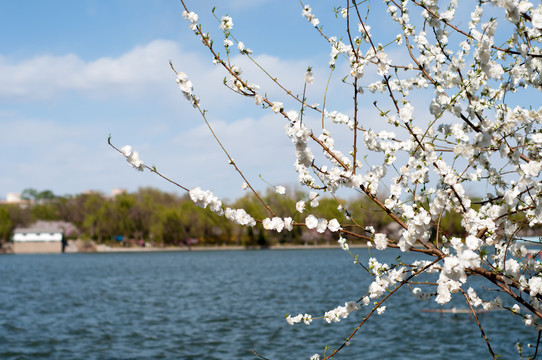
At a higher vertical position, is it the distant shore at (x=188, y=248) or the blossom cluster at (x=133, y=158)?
the blossom cluster at (x=133, y=158)

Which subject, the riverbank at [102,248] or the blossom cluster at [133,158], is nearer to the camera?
the blossom cluster at [133,158]

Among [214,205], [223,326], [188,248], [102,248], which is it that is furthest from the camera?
[102,248]

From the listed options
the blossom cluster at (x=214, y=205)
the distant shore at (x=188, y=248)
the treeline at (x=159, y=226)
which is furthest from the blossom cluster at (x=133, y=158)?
the distant shore at (x=188, y=248)

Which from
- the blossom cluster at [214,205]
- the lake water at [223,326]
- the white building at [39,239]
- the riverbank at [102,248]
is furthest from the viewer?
the riverbank at [102,248]

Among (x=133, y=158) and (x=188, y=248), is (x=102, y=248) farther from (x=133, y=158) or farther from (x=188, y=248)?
(x=133, y=158)

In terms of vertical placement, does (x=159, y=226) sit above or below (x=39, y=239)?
above

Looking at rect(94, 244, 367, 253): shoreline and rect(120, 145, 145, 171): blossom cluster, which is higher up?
rect(120, 145, 145, 171): blossom cluster

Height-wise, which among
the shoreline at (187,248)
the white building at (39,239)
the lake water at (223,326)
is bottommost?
the lake water at (223,326)

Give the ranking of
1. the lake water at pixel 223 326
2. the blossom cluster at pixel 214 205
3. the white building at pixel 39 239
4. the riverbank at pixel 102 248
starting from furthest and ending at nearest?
the riverbank at pixel 102 248
the white building at pixel 39 239
the lake water at pixel 223 326
the blossom cluster at pixel 214 205

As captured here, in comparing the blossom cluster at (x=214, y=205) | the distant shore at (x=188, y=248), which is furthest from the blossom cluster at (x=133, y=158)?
the distant shore at (x=188, y=248)

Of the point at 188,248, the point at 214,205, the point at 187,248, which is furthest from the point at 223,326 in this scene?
the point at 187,248

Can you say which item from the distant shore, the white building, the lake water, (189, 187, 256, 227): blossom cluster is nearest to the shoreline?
the distant shore

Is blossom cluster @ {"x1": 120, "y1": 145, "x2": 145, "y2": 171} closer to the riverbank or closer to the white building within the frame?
the riverbank

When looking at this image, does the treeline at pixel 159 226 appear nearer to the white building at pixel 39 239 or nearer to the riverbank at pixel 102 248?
the riverbank at pixel 102 248
